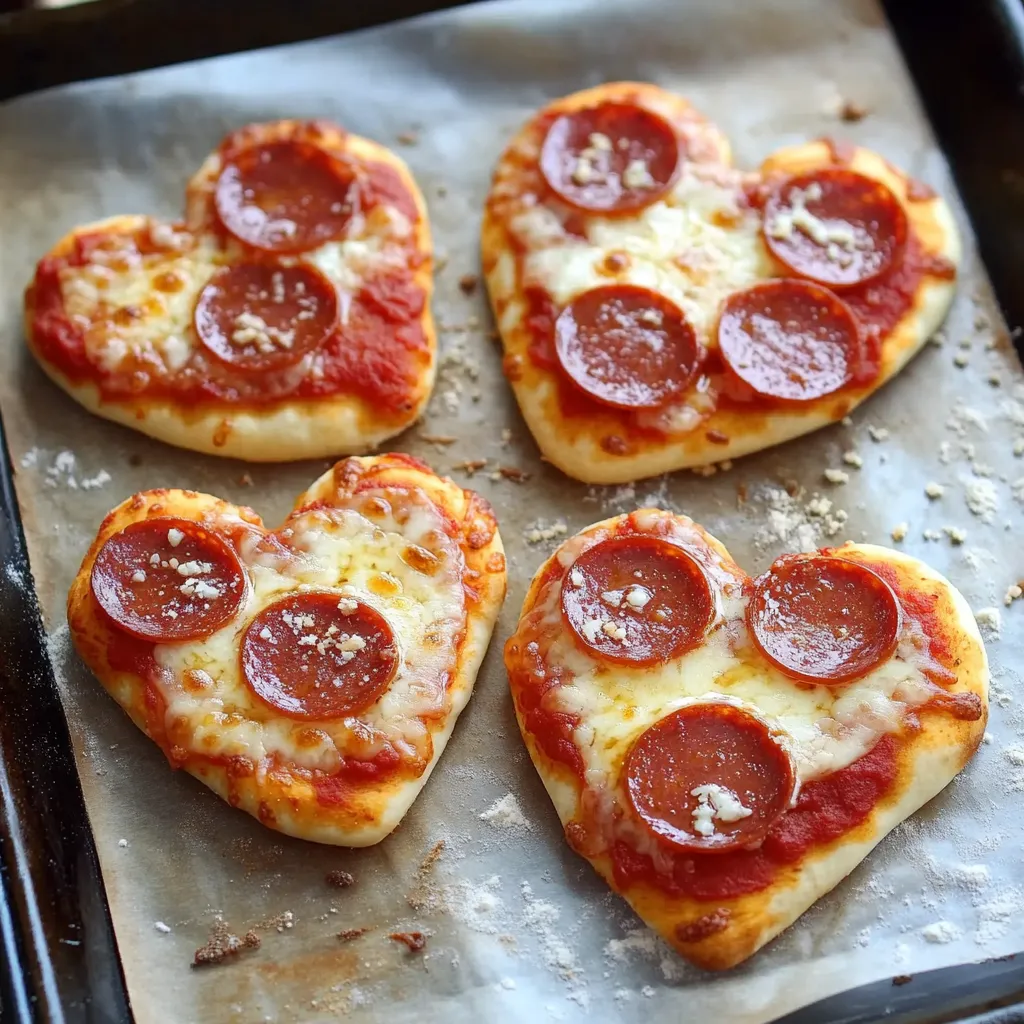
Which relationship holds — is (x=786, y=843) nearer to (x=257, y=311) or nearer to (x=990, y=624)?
(x=990, y=624)

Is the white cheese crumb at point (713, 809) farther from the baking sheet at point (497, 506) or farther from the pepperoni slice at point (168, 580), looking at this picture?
the pepperoni slice at point (168, 580)

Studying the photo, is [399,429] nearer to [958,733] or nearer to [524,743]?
[524,743]

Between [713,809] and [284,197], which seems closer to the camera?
[713,809]

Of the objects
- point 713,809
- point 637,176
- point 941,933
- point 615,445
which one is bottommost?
point 941,933

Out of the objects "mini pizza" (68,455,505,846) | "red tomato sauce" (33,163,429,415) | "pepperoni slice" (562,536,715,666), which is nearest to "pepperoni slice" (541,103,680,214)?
"red tomato sauce" (33,163,429,415)

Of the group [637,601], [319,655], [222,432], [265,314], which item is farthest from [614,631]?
[265,314]

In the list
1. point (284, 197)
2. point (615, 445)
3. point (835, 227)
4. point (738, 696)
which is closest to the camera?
point (738, 696)
